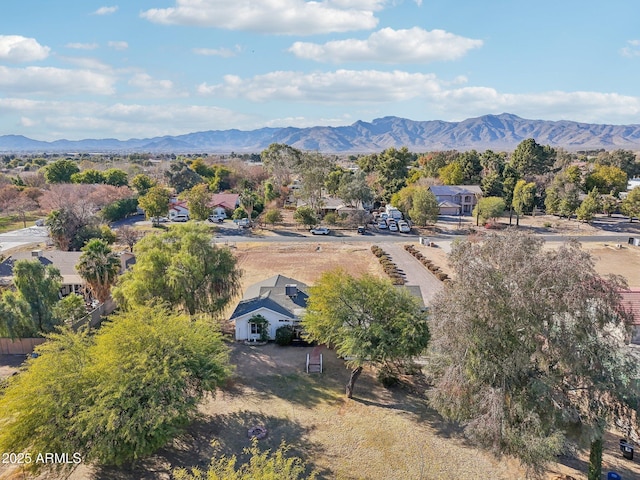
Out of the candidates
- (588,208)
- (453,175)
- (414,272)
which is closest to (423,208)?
(414,272)

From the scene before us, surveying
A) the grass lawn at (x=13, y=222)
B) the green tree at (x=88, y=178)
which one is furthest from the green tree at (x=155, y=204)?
the green tree at (x=88, y=178)

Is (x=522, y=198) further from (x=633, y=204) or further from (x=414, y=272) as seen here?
(x=414, y=272)

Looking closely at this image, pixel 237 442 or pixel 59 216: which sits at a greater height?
pixel 59 216

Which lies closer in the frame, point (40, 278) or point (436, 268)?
point (40, 278)

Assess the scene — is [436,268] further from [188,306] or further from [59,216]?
[59,216]

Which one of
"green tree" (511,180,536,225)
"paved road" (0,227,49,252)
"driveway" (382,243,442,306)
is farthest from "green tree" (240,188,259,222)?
"green tree" (511,180,536,225)

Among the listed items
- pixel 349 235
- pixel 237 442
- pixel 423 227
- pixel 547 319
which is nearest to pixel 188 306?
pixel 237 442

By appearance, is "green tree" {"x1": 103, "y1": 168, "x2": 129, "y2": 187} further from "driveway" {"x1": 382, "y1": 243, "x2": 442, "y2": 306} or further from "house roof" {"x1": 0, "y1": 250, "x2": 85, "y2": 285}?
"driveway" {"x1": 382, "y1": 243, "x2": 442, "y2": 306}
